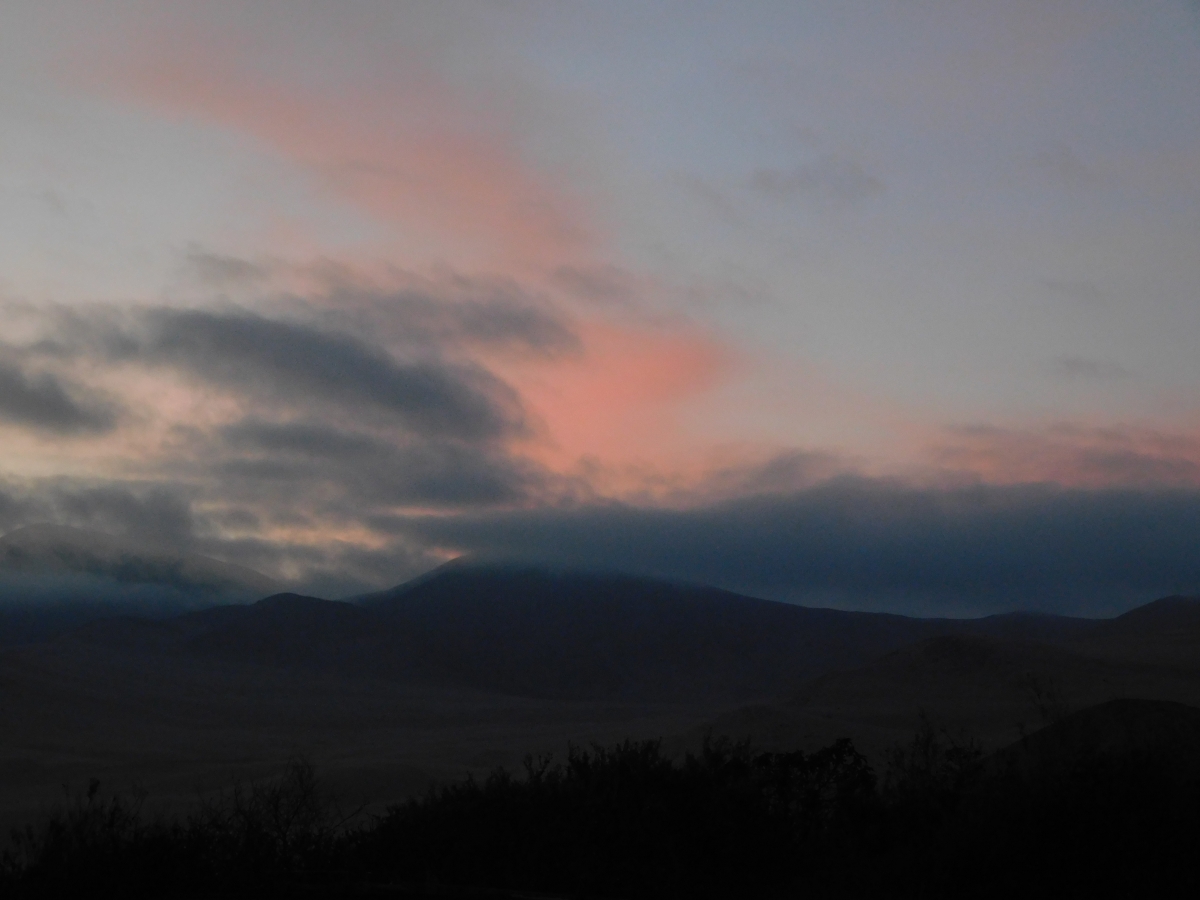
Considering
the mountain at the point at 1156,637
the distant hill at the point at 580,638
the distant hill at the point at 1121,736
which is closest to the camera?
the distant hill at the point at 1121,736

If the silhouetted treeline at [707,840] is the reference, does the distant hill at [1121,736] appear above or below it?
above

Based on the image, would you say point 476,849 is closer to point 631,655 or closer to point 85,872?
point 85,872

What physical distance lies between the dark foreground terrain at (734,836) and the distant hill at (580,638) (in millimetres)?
109315

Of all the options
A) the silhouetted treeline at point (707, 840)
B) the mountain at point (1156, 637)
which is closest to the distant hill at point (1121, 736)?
the silhouetted treeline at point (707, 840)

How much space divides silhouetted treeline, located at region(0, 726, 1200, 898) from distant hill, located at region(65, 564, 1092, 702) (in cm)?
10942

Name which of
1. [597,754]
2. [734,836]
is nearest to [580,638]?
[597,754]

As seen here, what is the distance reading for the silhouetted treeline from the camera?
419 inches

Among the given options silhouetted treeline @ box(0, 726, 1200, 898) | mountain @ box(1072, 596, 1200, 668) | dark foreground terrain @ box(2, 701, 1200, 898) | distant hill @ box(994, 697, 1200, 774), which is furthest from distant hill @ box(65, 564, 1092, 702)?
silhouetted treeline @ box(0, 726, 1200, 898)

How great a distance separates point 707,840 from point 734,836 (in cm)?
36

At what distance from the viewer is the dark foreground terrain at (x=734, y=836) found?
421 inches

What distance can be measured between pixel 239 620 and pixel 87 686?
178 feet

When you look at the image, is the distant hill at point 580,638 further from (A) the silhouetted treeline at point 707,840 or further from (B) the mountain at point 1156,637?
(A) the silhouetted treeline at point 707,840

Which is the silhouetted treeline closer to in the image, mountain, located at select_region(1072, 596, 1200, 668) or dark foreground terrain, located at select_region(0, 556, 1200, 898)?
dark foreground terrain, located at select_region(0, 556, 1200, 898)

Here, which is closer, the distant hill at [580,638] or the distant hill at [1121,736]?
the distant hill at [1121,736]
